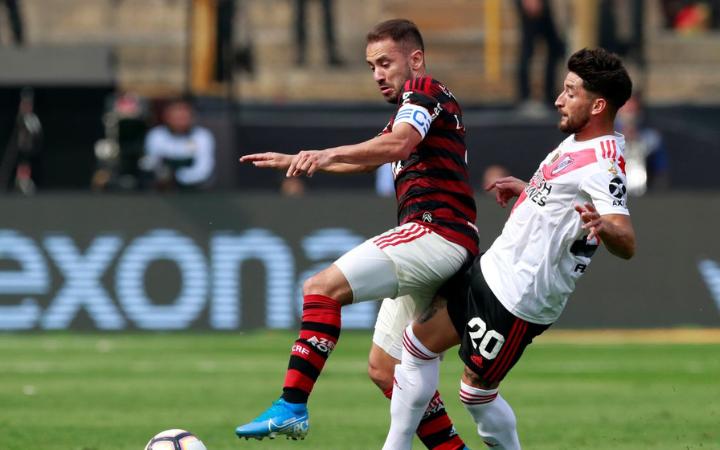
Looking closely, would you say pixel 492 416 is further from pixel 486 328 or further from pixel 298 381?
pixel 298 381

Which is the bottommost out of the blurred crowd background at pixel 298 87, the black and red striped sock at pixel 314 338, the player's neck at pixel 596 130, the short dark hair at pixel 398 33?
the blurred crowd background at pixel 298 87

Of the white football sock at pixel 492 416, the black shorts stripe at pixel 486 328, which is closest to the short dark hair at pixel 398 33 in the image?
the black shorts stripe at pixel 486 328

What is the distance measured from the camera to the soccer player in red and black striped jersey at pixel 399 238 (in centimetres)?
748

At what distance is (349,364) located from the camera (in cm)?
1455

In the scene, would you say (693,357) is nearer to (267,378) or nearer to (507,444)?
(267,378)

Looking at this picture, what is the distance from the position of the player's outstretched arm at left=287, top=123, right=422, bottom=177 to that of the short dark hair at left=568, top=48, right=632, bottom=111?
0.85 m

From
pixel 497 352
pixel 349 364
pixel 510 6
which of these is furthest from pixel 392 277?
pixel 510 6

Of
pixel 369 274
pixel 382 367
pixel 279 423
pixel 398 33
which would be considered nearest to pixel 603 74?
pixel 398 33

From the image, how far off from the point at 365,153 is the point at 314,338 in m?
0.96

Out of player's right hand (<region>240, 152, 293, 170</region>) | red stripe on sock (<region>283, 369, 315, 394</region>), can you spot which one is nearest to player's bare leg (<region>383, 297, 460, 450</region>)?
red stripe on sock (<region>283, 369, 315, 394</region>)

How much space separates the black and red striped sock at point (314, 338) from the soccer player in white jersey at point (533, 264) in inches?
22.0

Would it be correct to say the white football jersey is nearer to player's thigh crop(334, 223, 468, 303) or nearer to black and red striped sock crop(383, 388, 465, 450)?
player's thigh crop(334, 223, 468, 303)

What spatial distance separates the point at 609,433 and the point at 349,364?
186 inches

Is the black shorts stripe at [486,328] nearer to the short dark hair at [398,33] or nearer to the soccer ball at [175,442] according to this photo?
the short dark hair at [398,33]
